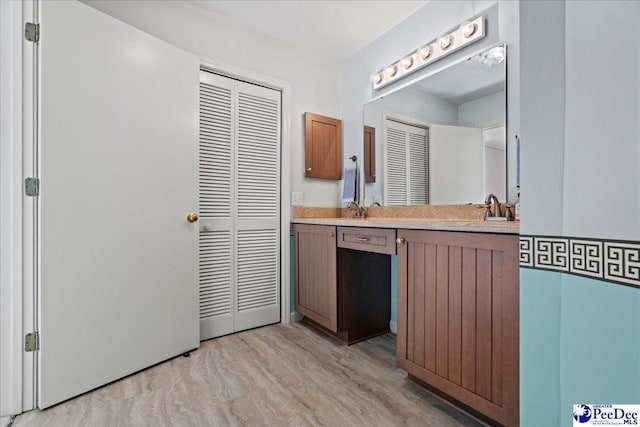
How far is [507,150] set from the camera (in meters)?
1.67

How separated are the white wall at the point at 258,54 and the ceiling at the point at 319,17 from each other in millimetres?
92

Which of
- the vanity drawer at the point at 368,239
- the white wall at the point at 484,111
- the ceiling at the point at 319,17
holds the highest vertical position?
the ceiling at the point at 319,17

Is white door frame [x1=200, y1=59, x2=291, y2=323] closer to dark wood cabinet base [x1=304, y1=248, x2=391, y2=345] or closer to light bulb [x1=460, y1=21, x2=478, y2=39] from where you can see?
dark wood cabinet base [x1=304, y1=248, x2=391, y2=345]

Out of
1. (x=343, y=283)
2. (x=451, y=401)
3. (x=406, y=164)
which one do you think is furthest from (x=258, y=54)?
(x=451, y=401)

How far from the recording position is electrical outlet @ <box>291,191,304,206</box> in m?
2.60

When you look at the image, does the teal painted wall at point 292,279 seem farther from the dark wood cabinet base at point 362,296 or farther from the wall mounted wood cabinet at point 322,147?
the wall mounted wood cabinet at point 322,147

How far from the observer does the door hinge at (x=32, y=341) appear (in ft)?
4.61

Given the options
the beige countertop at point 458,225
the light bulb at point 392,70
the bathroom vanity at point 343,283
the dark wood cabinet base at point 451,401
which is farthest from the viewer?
the light bulb at point 392,70

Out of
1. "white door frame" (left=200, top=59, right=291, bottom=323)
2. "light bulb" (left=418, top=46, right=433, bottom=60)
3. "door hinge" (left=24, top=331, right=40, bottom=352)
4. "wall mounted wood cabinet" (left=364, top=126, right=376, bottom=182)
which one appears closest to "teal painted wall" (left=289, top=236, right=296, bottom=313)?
"white door frame" (left=200, top=59, right=291, bottom=323)

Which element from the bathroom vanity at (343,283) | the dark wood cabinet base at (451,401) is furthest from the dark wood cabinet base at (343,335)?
the dark wood cabinet base at (451,401)

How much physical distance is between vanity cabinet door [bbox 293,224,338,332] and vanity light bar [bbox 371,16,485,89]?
127 cm

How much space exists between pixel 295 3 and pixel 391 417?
2502 millimetres

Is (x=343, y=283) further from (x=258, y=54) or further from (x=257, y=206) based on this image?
(x=258, y=54)

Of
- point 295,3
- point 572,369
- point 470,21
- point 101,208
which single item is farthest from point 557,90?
point 101,208
